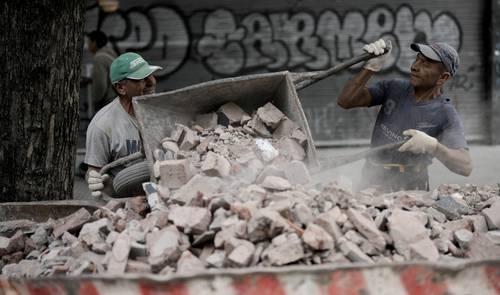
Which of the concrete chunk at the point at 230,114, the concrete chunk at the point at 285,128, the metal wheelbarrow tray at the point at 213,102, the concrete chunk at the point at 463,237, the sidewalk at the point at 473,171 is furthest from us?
the sidewalk at the point at 473,171

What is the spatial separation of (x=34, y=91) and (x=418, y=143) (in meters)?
2.65

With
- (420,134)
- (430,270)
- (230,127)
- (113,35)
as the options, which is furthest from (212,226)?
(113,35)

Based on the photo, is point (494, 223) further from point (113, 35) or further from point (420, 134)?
point (113, 35)

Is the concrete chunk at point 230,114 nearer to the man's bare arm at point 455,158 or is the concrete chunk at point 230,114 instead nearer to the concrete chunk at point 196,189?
the concrete chunk at point 196,189

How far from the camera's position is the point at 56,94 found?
4.98 meters

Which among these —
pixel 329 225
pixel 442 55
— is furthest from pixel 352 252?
pixel 442 55

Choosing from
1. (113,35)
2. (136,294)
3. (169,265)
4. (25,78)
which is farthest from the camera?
(113,35)

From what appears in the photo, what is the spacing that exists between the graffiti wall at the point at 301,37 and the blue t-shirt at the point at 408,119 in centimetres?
604

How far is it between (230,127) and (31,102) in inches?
58.6

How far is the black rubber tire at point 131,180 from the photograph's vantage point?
4352mm

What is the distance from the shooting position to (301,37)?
1116 cm

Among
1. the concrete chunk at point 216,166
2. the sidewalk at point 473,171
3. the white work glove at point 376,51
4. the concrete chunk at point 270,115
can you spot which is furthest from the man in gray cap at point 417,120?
the sidewalk at point 473,171

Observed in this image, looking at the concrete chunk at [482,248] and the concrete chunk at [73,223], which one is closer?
the concrete chunk at [482,248]

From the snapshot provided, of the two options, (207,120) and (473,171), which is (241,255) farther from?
(473,171)
